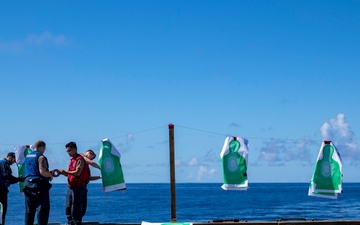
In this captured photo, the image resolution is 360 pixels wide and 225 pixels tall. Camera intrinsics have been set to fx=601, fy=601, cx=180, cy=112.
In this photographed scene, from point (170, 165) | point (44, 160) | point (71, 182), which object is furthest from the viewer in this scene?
point (170, 165)

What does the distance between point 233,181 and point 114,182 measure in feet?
9.80

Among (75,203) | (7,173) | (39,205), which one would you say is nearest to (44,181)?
(39,205)

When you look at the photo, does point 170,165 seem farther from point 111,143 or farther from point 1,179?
point 1,179

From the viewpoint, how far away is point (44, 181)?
11.4m

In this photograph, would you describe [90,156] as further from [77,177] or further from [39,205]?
[39,205]

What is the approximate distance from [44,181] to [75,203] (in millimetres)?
1043

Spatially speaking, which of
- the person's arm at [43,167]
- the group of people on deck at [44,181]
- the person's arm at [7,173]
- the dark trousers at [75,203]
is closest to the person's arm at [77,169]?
the group of people on deck at [44,181]

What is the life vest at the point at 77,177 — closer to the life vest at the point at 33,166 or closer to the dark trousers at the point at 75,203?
the dark trousers at the point at 75,203

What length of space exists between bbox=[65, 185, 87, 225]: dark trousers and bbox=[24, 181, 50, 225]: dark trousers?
764 mm

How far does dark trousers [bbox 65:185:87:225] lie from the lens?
39.8 feet

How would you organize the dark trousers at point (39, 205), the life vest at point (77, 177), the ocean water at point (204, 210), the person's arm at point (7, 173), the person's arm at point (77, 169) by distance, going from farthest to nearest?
the ocean water at point (204, 210)
the person's arm at point (7, 173)
the life vest at point (77, 177)
the person's arm at point (77, 169)
the dark trousers at point (39, 205)

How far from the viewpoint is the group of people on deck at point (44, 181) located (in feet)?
37.2

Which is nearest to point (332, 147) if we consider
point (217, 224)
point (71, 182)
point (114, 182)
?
point (217, 224)

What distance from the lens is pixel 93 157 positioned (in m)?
12.6
